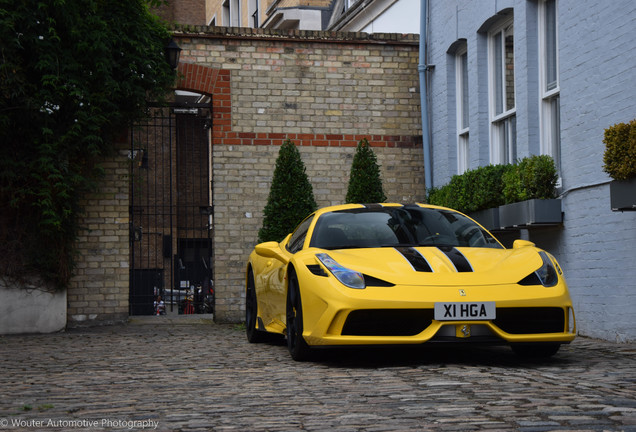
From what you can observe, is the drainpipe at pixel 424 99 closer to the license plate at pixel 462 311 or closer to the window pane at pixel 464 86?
the window pane at pixel 464 86

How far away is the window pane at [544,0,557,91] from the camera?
36.4 ft

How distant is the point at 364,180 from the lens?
48.2 ft

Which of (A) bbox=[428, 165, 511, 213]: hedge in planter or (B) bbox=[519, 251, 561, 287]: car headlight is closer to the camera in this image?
(B) bbox=[519, 251, 561, 287]: car headlight

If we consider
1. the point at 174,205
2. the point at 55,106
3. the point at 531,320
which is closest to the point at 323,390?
the point at 531,320

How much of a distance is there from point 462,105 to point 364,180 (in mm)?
1948

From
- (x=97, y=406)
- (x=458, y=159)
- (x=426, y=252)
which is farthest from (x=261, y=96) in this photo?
(x=97, y=406)

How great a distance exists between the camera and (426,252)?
24.1 feet

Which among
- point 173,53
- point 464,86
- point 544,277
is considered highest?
point 173,53

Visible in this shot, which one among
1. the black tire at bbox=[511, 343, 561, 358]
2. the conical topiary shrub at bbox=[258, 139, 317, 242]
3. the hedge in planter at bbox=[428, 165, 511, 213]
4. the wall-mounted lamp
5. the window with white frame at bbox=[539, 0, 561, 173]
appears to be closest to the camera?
the black tire at bbox=[511, 343, 561, 358]

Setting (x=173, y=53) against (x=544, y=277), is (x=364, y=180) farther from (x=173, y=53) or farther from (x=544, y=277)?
(x=544, y=277)

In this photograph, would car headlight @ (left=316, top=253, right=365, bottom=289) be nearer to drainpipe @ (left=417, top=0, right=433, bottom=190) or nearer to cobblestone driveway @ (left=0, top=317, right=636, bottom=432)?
cobblestone driveway @ (left=0, top=317, right=636, bottom=432)

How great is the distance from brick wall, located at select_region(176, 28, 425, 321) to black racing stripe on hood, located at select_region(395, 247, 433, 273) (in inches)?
283

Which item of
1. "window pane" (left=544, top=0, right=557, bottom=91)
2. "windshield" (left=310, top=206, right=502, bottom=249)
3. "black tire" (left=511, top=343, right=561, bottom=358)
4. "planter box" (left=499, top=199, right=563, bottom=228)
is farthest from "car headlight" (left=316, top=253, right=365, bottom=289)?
"window pane" (left=544, top=0, right=557, bottom=91)

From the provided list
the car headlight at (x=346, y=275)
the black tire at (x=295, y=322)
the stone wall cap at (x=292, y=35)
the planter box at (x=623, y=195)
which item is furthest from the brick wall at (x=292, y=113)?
the car headlight at (x=346, y=275)
